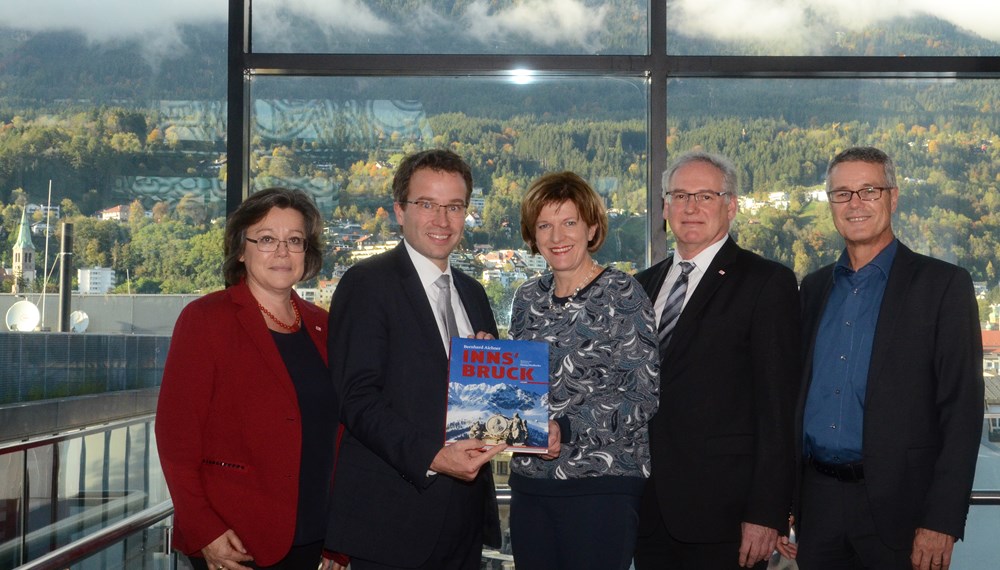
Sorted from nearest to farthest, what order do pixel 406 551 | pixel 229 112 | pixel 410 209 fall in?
pixel 406 551, pixel 410 209, pixel 229 112

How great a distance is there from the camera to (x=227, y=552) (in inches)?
96.6

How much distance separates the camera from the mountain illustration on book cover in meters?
2.28

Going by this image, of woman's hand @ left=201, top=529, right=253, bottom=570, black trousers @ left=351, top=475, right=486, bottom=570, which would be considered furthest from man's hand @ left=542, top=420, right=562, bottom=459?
woman's hand @ left=201, top=529, right=253, bottom=570

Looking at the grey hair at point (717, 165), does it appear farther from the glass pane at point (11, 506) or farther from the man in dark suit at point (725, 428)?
the glass pane at point (11, 506)

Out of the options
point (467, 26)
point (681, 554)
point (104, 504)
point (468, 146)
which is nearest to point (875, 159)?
point (681, 554)

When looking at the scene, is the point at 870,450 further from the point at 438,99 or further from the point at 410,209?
the point at 438,99

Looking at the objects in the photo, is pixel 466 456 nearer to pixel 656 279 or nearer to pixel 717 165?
pixel 656 279

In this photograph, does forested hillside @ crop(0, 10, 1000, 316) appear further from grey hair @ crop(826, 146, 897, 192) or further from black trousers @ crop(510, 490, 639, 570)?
black trousers @ crop(510, 490, 639, 570)

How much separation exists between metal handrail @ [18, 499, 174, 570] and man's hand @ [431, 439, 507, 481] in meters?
1.32

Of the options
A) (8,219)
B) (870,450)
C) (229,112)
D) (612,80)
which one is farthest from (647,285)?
(8,219)

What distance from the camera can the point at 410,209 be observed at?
8.50 ft

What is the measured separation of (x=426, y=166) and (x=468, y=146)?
1.66 meters

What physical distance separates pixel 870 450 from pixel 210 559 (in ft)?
5.90

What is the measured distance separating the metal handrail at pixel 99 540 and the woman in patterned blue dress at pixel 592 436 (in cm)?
139
